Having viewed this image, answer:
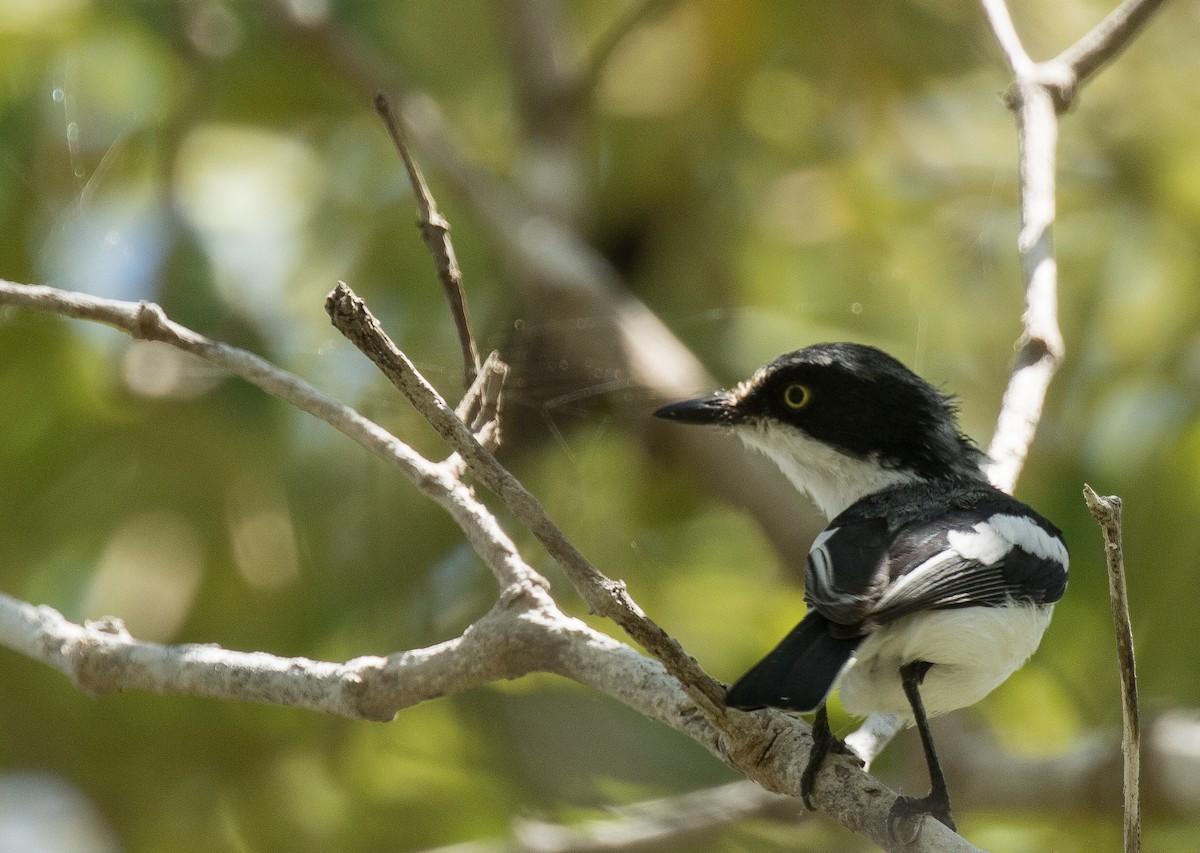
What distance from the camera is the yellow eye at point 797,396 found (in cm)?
322

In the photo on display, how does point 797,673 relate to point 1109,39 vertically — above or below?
below

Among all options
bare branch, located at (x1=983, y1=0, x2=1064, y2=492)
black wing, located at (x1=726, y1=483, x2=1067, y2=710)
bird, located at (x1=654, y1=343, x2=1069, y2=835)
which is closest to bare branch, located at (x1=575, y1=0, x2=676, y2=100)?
bare branch, located at (x1=983, y1=0, x2=1064, y2=492)

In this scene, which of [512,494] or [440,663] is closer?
[512,494]

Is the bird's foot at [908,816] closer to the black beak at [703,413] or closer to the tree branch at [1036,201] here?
the tree branch at [1036,201]

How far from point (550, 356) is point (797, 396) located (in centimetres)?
170

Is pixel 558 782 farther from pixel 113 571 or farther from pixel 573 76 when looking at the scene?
pixel 573 76

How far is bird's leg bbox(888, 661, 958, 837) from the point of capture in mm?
1900

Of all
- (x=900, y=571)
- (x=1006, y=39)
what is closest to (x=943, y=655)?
(x=900, y=571)

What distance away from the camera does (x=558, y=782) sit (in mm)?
3939

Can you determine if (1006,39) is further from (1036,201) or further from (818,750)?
(818,750)

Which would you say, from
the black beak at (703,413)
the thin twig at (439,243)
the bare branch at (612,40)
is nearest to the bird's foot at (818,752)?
the thin twig at (439,243)

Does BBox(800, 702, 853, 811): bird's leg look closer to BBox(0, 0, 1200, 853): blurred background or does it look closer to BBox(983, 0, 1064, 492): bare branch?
BBox(983, 0, 1064, 492): bare branch

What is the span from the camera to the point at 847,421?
3156mm

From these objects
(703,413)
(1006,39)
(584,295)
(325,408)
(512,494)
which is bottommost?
(512,494)
